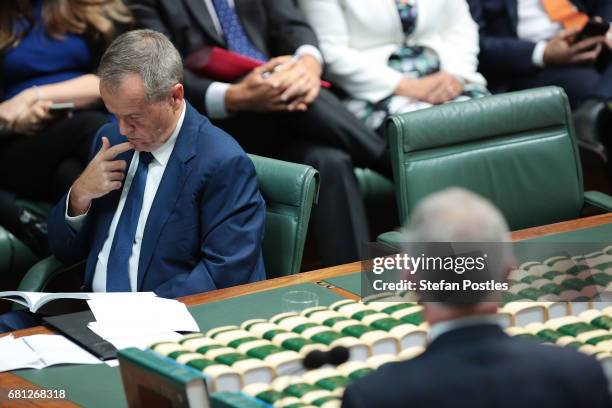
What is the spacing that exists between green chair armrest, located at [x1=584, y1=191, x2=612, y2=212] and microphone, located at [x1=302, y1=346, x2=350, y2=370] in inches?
64.4

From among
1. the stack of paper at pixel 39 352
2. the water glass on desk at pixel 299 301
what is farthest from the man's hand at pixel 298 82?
the stack of paper at pixel 39 352

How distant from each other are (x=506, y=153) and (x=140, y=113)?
117 centimetres

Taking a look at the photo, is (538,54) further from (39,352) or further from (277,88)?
(39,352)

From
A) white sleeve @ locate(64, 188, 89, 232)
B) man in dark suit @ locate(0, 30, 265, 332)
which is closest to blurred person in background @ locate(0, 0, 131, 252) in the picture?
white sleeve @ locate(64, 188, 89, 232)

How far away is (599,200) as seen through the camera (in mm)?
3428

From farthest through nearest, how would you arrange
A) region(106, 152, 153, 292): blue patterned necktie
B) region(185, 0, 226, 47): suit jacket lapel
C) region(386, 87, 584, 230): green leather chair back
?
region(185, 0, 226, 47): suit jacket lapel → region(386, 87, 584, 230): green leather chair back → region(106, 152, 153, 292): blue patterned necktie

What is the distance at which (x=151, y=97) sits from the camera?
9.46ft

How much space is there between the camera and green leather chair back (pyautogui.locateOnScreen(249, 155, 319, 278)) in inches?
119

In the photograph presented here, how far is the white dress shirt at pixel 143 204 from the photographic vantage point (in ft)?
9.71

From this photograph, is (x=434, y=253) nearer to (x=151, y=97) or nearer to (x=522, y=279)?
(x=522, y=279)

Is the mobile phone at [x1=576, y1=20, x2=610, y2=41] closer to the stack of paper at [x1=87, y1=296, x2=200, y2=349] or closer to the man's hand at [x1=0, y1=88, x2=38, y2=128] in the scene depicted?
the man's hand at [x1=0, y1=88, x2=38, y2=128]

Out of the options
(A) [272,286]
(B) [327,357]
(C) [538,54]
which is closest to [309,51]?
(C) [538,54]

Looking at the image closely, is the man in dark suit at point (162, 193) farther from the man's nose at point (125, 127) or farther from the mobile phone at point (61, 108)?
the mobile phone at point (61, 108)

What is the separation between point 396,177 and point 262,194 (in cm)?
44
